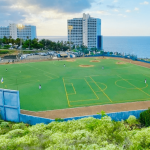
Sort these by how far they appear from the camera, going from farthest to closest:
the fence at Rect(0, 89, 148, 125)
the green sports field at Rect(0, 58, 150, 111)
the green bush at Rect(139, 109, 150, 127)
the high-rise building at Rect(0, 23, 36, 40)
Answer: the high-rise building at Rect(0, 23, 36, 40)
the green sports field at Rect(0, 58, 150, 111)
the fence at Rect(0, 89, 148, 125)
the green bush at Rect(139, 109, 150, 127)

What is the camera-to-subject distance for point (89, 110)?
79.5ft

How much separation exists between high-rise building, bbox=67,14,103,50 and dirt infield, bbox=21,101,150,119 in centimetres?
12642

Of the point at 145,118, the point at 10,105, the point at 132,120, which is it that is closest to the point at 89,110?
the point at 132,120

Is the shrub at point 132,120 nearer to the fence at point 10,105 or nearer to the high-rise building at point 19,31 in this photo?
the fence at point 10,105

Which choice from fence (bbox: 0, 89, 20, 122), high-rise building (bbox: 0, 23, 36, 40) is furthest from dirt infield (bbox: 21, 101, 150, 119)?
high-rise building (bbox: 0, 23, 36, 40)

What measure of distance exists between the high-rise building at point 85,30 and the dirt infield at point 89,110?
415 ft

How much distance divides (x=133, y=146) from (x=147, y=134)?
156 centimetres

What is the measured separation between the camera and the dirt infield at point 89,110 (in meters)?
23.0

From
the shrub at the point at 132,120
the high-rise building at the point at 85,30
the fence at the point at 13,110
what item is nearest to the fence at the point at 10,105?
the fence at the point at 13,110

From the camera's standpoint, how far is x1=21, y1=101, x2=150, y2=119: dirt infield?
906 inches

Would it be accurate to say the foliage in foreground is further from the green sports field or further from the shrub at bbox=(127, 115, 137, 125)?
the green sports field

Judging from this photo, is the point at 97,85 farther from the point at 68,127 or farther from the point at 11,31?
the point at 11,31

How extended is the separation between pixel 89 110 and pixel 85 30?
130 metres

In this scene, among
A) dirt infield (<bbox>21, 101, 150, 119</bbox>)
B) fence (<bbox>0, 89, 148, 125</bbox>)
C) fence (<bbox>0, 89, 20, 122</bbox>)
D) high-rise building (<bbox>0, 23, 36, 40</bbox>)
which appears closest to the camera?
fence (<bbox>0, 89, 148, 125</bbox>)
